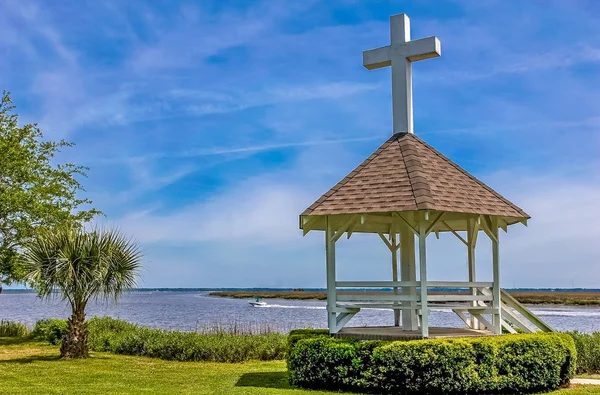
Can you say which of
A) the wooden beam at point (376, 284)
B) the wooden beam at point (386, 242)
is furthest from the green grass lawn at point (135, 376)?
the wooden beam at point (386, 242)

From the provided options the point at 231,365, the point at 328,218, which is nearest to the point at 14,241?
the point at 231,365

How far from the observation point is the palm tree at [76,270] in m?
16.7

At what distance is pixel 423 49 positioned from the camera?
12.9m

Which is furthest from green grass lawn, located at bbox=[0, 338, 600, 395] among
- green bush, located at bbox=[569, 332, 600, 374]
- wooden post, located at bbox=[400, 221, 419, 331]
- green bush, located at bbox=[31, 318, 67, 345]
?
green bush, located at bbox=[31, 318, 67, 345]

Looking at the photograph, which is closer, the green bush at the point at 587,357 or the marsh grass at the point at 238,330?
the green bush at the point at 587,357

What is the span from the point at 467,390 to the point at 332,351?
244 cm

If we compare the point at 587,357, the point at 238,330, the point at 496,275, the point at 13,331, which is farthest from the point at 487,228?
the point at 13,331

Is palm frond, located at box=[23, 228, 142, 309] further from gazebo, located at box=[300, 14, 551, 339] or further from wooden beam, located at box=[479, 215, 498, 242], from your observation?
wooden beam, located at box=[479, 215, 498, 242]

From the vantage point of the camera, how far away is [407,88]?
1318cm

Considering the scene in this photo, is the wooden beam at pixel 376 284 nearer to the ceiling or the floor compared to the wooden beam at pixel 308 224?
nearer to the floor

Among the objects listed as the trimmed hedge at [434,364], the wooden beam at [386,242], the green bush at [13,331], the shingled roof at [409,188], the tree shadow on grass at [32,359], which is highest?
the shingled roof at [409,188]

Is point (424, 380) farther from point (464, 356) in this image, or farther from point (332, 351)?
point (332, 351)

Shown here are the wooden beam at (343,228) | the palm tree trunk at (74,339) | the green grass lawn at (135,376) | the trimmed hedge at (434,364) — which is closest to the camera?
the trimmed hedge at (434,364)

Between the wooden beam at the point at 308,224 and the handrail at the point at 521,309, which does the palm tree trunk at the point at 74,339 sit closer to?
the wooden beam at the point at 308,224
